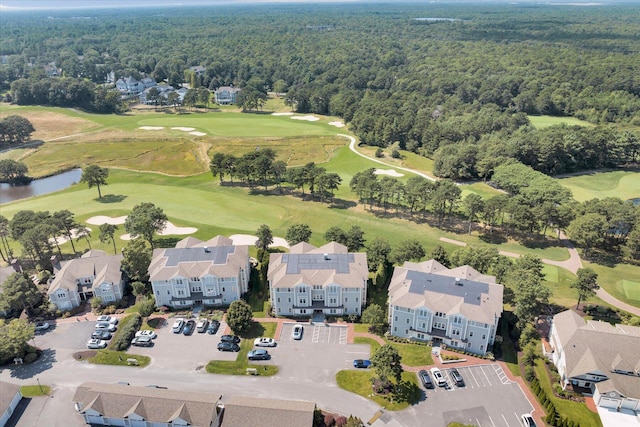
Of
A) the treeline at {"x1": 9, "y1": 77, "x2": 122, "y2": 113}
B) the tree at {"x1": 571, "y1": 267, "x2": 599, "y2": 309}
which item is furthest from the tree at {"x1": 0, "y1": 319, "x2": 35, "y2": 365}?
the treeline at {"x1": 9, "y1": 77, "x2": 122, "y2": 113}

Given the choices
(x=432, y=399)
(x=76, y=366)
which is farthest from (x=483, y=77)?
(x=76, y=366)

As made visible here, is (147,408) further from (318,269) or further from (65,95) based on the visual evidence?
(65,95)

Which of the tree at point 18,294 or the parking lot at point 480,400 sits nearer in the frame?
the parking lot at point 480,400

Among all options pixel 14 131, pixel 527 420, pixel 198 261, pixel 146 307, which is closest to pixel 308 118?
pixel 14 131

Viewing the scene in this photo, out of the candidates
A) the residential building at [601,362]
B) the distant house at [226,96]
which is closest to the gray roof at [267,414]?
the residential building at [601,362]

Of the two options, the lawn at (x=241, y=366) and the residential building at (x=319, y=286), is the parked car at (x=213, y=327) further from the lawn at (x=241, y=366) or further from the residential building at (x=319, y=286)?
the residential building at (x=319, y=286)

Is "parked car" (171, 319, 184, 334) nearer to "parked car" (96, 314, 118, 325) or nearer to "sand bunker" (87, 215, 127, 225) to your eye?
"parked car" (96, 314, 118, 325)
